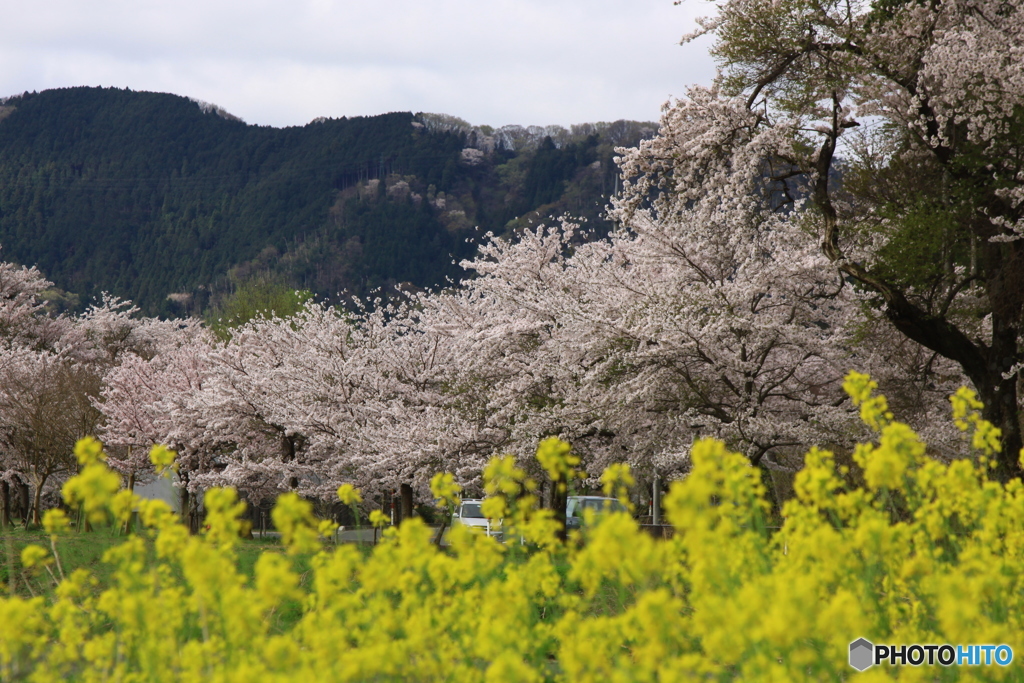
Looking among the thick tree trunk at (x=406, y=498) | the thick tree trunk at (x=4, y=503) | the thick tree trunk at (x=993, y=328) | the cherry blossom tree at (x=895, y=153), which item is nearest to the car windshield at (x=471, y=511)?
the thick tree trunk at (x=406, y=498)

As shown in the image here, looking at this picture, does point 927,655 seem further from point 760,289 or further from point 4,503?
point 4,503

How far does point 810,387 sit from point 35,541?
13.8 m

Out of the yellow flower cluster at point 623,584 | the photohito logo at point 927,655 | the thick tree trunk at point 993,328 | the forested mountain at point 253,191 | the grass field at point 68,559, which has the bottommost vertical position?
the grass field at point 68,559

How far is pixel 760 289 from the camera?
1387 cm

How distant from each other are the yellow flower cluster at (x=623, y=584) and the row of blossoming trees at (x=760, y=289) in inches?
318

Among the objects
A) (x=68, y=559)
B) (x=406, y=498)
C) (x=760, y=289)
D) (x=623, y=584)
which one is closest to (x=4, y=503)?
(x=406, y=498)

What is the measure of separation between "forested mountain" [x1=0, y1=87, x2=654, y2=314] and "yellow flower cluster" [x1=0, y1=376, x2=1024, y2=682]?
9131 cm

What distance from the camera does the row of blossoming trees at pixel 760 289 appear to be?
1152 centimetres

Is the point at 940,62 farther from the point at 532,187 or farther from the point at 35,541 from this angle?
the point at 532,187

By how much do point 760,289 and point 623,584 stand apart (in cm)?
1105

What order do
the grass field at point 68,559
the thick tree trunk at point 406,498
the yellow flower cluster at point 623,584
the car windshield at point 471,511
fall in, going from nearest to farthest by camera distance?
the yellow flower cluster at point 623,584 < the grass field at point 68,559 < the thick tree trunk at point 406,498 < the car windshield at point 471,511

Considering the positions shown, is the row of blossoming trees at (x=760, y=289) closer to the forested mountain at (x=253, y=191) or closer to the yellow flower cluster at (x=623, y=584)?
the yellow flower cluster at (x=623, y=584)

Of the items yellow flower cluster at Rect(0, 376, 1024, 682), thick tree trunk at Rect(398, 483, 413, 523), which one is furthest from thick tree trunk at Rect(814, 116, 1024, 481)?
thick tree trunk at Rect(398, 483, 413, 523)

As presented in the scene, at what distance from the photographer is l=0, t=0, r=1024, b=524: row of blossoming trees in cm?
1152
